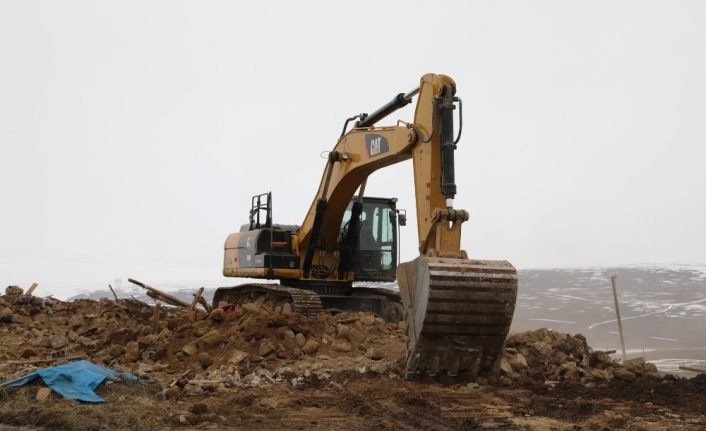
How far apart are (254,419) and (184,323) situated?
5.16 metres

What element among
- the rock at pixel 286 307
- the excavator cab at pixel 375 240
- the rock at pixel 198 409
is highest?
the excavator cab at pixel 375 240

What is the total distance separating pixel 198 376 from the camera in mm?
9234

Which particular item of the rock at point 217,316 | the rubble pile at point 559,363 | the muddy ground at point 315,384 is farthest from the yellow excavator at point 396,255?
the rock at point 217,316

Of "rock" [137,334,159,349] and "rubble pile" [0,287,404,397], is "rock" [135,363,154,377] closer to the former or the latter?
"rubble pile" [0,287,404,397]

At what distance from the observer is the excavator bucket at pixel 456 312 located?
7.70 metres

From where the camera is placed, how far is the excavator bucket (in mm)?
7703

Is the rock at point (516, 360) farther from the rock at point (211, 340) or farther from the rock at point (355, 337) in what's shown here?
the rock at point (211, 340)

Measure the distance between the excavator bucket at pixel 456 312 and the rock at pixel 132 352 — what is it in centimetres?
447

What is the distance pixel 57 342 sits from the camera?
474 inches

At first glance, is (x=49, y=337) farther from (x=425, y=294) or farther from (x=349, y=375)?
(x=425, y=294)

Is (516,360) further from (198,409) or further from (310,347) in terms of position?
(198,409)

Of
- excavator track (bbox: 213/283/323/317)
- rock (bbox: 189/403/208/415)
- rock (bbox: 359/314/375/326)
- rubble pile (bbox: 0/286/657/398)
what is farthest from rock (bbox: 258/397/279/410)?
excavator track (bbox: 213/283/323/317)

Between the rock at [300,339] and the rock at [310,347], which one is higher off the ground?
the rock at [300,339]

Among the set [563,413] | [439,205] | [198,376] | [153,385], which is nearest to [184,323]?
[198,376]
